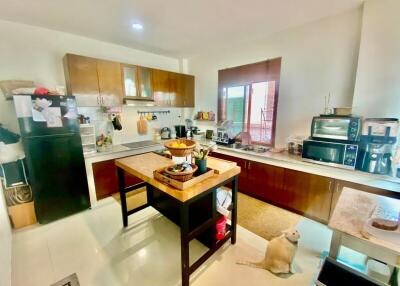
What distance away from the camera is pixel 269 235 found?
2086 mm

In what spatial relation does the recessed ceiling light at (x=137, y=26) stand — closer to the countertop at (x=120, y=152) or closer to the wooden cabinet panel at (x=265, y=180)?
the countertop at (x=120, y=152)

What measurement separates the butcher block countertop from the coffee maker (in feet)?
4.67

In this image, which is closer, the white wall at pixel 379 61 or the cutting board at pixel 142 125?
the white wall at pixel 379 61

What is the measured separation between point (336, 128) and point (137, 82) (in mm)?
3071

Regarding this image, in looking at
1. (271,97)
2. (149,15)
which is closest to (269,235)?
Answer: (271,97)

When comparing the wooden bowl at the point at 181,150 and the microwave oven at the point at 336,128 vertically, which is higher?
the microwave oven at the point at 336,128

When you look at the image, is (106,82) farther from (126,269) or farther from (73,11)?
(126,269)

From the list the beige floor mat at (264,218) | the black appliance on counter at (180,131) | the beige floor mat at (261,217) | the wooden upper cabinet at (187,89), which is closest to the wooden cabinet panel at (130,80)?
the wooden upper cabinet at (187,89)

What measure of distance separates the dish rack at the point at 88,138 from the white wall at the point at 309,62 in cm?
270

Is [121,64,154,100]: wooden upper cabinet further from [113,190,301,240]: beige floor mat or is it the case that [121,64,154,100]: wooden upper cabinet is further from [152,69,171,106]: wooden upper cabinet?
[113,190,301,240]: beige floor mat

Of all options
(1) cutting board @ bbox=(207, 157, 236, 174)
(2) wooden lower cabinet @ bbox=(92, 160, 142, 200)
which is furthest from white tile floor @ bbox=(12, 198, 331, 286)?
(1) cutting board @ bbox=(207, 157, 236, 174)

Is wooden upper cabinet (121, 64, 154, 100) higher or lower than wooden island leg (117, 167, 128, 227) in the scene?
higher

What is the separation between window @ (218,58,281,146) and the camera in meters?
2.92

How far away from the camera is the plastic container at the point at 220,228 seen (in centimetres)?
186
